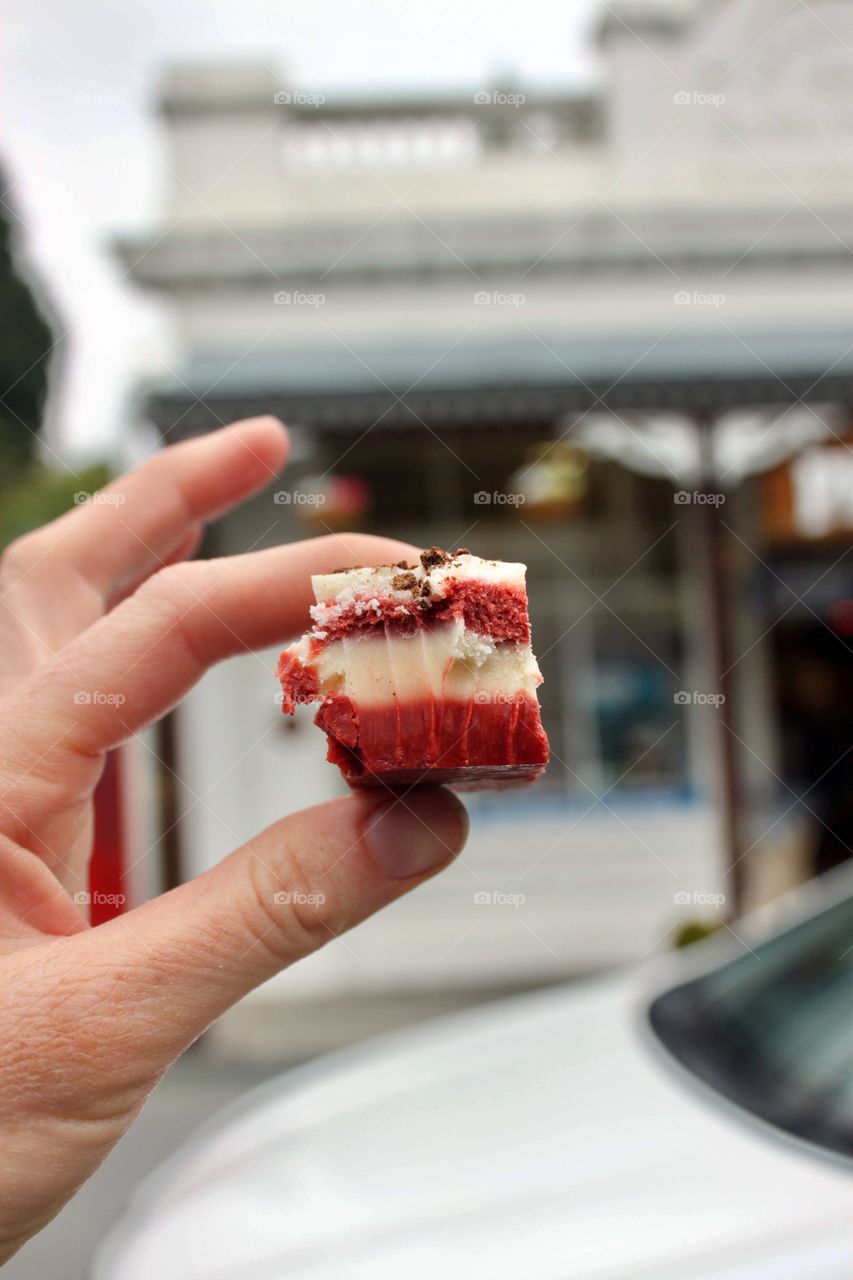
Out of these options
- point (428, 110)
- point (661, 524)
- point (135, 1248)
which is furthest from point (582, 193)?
point (135, 1248)

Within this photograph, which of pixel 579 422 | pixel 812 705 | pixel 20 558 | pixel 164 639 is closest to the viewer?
pixel 164 639

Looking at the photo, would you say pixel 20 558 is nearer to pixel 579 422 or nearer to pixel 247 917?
pixel 247 917

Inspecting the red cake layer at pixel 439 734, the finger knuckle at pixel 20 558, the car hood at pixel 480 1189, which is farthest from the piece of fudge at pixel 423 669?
the car hood at pixel 480 1189

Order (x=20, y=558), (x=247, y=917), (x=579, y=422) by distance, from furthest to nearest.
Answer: (x=579, y=422), (x=20, y=558), (x=247, y=917)

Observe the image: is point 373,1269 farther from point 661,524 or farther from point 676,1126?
point 661,524

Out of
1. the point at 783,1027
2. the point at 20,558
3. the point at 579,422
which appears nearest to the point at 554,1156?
the point at 783,1027

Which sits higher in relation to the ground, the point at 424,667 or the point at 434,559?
the point at 434,559
